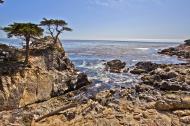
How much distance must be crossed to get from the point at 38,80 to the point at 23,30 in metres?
4.30

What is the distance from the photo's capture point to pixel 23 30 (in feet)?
81.4

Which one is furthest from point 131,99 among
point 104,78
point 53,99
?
point 104,78

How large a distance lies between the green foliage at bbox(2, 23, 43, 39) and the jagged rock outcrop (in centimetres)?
253

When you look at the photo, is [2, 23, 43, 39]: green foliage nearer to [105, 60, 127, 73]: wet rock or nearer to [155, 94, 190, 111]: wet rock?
[155, 94, 190, 111]: wet rock

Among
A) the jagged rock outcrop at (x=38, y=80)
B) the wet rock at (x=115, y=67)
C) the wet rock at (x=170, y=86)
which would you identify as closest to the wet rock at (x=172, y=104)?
the wet rock at (x=170, y=86)

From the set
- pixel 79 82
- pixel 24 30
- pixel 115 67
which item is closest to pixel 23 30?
pixel 24 30

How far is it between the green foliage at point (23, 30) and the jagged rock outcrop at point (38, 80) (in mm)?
2530

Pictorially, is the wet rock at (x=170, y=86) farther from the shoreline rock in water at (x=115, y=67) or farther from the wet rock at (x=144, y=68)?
the shoreline rock in water at (x=115, y=67)

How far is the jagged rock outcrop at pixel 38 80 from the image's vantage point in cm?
2222

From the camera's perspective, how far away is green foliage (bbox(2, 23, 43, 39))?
25.0m

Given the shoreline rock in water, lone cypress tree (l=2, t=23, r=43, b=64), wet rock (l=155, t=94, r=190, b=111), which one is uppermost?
lone cypress tree (l=2, t=23, r=43, b=64)

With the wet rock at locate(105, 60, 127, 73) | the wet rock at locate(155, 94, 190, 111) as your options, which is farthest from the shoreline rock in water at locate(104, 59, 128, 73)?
the wet rock at locate(155, 94, 190, 111)

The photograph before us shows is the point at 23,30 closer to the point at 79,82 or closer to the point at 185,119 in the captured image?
the point at 79,82

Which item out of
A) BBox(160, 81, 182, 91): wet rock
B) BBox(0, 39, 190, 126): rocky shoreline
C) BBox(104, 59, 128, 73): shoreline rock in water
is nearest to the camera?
BBox(0, 39, 190, 126): rocky shoreline
